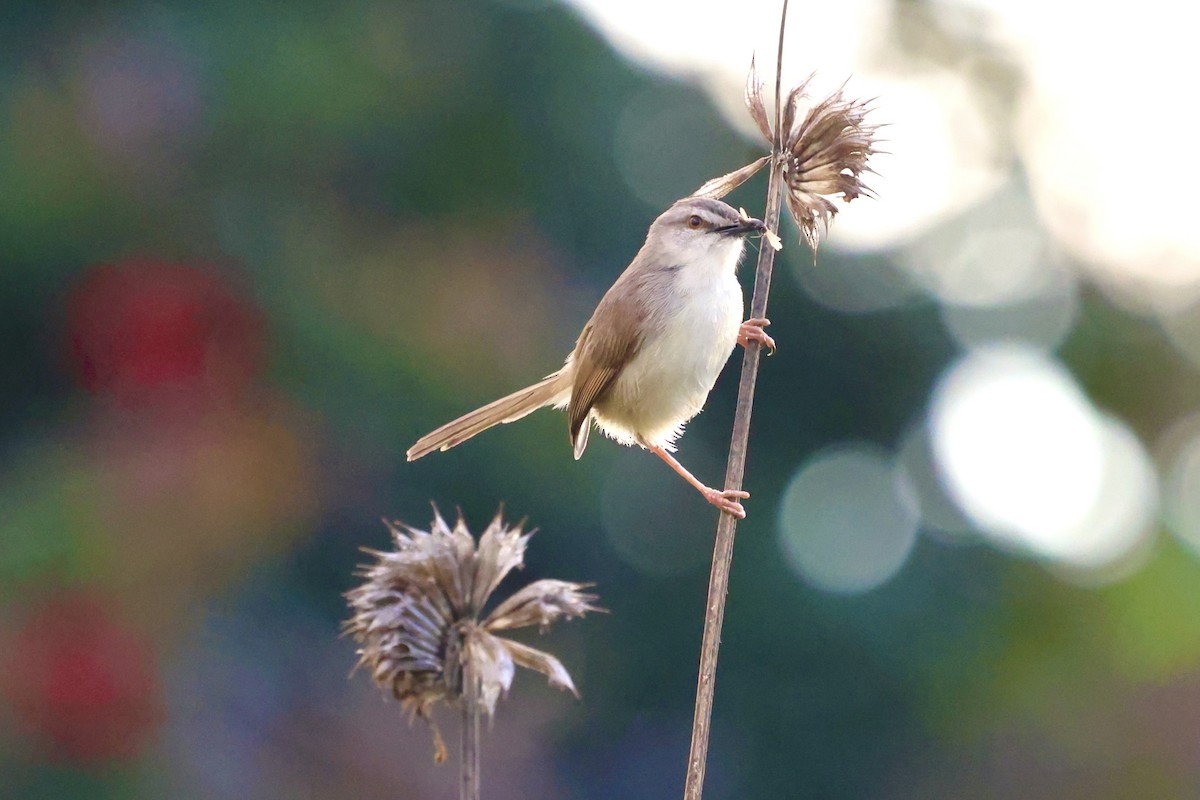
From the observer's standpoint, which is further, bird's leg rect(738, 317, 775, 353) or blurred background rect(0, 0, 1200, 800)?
blurred background rect(0, 0, 1200, 800)

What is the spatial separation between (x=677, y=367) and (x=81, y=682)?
8.16m

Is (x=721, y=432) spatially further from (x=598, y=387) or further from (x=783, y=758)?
(x=598, y=387)

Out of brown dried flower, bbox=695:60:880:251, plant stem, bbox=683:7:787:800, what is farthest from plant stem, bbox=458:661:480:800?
brown dried flower, bbox=695:60:880:251

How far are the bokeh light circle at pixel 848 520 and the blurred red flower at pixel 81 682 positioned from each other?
6.22m

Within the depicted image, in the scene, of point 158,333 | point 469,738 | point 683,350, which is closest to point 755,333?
point 683,350

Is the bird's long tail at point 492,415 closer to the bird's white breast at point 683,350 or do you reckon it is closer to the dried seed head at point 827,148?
the bird's white breast at point 683,350

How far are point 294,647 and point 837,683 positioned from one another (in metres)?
5.27

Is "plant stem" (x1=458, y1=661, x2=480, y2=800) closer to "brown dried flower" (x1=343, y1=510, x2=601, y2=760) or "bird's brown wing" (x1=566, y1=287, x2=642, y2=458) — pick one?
"brown dried flower" (x1=343, y1=510, x2=601, y2=760)

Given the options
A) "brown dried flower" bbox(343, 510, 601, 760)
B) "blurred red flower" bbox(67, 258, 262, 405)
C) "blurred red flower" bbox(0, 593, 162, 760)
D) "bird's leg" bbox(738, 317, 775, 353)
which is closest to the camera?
"brown dried flower" bbox(343, 510, 601, 760)

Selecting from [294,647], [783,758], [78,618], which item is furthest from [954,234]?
[78,618]

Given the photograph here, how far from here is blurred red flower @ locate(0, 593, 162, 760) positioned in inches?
377

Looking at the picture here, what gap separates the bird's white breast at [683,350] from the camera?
10.6 ft

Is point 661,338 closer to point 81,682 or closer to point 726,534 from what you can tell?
point 726,534

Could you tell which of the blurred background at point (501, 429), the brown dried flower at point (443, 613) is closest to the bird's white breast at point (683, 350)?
the brown dried flower at point (443, 613)
